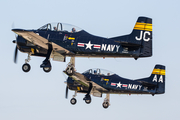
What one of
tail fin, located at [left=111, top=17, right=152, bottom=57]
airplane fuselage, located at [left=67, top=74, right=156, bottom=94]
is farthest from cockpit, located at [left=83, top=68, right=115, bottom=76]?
A: tail fin, located at [left=111, top=17, right=152, bottom=57]

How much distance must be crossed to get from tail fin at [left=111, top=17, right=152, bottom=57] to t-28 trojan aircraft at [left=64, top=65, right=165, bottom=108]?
8516mm

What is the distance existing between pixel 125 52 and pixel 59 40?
14.9 feet

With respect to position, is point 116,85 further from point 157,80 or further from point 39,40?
point 39,40

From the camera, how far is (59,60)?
28969mm

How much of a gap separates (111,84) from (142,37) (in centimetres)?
1027

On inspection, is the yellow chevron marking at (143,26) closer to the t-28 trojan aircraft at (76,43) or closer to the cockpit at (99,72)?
the t-28 trojan aircraft at (76,43)

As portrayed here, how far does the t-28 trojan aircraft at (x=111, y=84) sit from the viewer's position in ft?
Answer: 118

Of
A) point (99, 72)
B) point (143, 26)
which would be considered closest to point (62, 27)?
point (143, 26)

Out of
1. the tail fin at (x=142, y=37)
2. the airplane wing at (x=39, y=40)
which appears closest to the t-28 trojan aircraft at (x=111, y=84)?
the airplane wing at (x=39, y=40)

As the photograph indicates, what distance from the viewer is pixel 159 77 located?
122 ft

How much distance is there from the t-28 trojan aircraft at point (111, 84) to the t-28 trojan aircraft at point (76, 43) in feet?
21.6

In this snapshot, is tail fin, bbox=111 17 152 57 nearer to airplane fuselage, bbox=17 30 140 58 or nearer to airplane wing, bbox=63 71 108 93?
airplane fuselage, bbox=17 30 140 58

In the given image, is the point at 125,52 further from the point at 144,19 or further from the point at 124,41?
the point at 144,19

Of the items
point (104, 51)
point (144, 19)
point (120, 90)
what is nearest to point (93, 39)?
point (104, 51)
